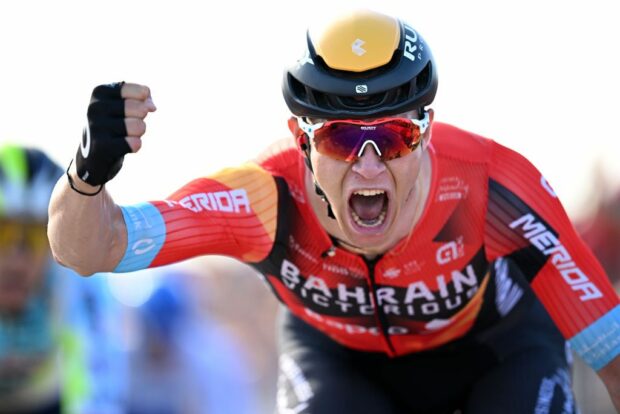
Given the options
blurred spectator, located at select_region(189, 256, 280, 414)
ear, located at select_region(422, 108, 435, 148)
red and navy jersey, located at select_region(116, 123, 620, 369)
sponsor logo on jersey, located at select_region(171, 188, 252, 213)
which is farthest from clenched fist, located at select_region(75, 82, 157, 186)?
blurred spectator, located at select_region(189, 256, 280, 414)

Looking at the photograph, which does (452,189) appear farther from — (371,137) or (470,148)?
(371,137)

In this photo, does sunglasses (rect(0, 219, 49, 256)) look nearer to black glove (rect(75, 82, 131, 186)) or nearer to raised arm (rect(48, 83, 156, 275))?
raised arm (rect(48, 83, 156, 275))

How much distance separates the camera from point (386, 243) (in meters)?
6.66

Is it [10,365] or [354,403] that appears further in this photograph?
[10,365]

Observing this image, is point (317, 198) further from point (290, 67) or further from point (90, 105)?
point (90, 105)

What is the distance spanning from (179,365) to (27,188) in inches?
165

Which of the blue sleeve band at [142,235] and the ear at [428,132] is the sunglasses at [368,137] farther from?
the blue sleeve band at [142,235]

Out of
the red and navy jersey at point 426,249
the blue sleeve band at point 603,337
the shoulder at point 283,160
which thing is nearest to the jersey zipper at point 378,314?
the red and navy jersey at point 426,249

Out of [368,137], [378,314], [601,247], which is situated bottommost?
[601,247]

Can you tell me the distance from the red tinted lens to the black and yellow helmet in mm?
50

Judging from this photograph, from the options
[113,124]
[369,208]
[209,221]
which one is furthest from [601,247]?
[113,124]

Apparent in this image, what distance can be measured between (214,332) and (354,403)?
8.86 metres

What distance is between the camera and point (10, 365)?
9328 mm

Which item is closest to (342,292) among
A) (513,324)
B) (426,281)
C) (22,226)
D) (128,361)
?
(426,281)
